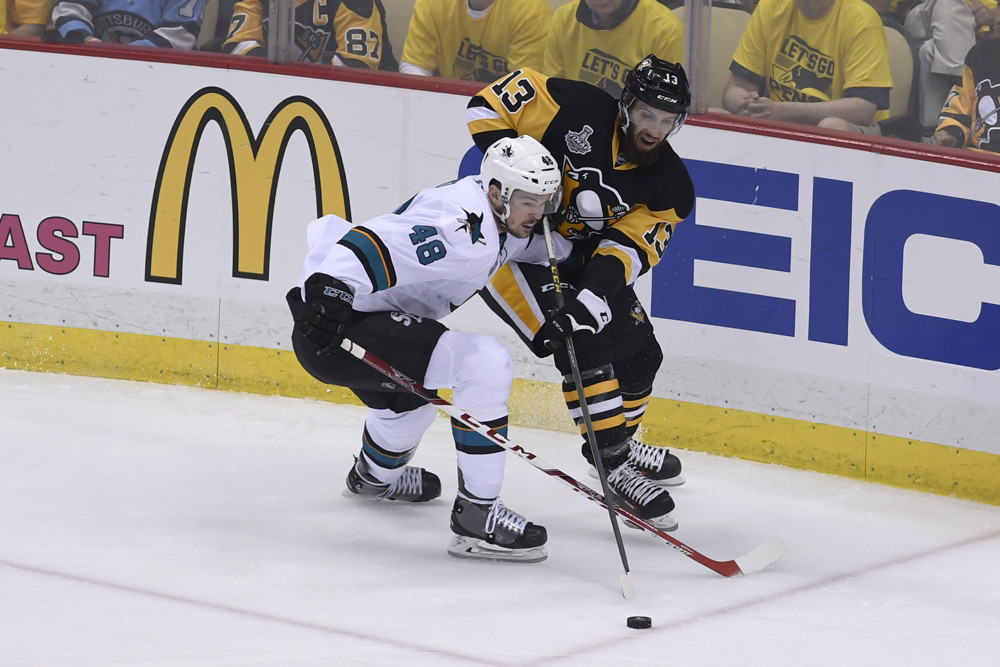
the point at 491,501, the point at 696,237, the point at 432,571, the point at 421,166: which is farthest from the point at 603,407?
the point at 421,166

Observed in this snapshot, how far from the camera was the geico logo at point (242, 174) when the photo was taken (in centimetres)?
471

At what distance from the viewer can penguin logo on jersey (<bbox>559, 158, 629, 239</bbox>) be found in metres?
3.59

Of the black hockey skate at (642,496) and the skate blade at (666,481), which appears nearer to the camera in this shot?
the black hockey skate at (642,496)

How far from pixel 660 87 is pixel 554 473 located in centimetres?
96

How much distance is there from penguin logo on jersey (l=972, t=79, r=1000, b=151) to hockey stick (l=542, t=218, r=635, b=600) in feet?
4.06

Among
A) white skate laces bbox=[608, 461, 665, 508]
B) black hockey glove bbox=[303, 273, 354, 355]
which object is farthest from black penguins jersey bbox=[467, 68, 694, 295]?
black hockey glove bbox=[303, 273, 354, 355]

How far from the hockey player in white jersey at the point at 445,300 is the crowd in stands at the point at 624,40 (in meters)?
1.08

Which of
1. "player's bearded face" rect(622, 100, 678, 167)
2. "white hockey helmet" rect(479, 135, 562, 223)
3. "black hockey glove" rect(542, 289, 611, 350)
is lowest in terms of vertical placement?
"black hockey glove" rect(542, 289, 611, 350)

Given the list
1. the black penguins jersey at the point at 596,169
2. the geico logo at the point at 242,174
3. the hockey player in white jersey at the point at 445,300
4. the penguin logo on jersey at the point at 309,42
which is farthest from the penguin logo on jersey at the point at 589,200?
the penguin logo on jersey at the point at 309,42

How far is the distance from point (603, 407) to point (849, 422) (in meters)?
0.94

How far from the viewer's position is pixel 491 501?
3373 mm

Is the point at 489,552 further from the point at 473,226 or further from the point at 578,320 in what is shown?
the point at 473,226

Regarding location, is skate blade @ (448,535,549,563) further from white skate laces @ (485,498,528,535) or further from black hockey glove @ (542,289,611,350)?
black hockey glove @ (542,289,611,350)

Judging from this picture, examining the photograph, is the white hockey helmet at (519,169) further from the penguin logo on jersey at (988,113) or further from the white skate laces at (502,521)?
the penguin logo on jersey at (988,113)
